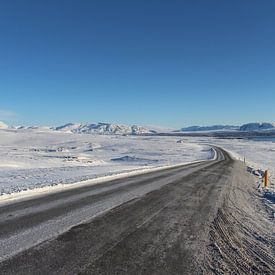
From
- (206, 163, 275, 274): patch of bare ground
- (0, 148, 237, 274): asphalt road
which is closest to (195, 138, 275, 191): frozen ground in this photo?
(206, 163, 275, 274): patch of bare ground

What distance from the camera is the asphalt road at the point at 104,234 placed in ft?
18.8

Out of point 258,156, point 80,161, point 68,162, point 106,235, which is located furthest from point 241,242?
point 258,156

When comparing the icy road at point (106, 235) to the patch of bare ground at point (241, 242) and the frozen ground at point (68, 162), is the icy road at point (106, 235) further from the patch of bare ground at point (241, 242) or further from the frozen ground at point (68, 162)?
the frozen ground at point (68, 162)

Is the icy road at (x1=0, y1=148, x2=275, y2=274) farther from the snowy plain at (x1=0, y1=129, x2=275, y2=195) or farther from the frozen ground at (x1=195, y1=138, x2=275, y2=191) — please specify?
the frozen ground at (x1=195, y1=138, x2=275, y2=191)

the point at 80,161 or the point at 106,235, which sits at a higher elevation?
the point at 106,235

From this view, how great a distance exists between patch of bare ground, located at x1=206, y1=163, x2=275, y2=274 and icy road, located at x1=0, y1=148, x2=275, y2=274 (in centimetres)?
14

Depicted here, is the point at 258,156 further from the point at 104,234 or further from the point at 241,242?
the point at 104,234

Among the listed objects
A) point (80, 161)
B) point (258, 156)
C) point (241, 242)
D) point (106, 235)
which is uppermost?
point (106, 235)

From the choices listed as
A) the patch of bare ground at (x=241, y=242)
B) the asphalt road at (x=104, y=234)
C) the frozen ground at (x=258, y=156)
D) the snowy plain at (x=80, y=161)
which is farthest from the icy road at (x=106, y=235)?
the frozen ground at (x=258, y=156)

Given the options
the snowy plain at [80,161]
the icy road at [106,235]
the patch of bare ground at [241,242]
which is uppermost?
the icy road at [106,235]

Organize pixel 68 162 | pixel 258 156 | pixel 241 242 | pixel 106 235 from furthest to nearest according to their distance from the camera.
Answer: pixel 258 156, pixel 68 162, pixel 241 242, pixel 106 235

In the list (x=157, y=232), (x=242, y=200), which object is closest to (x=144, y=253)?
(x=157, y=232)

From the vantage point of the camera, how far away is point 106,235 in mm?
Result: 7617

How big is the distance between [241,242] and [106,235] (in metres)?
3.12
